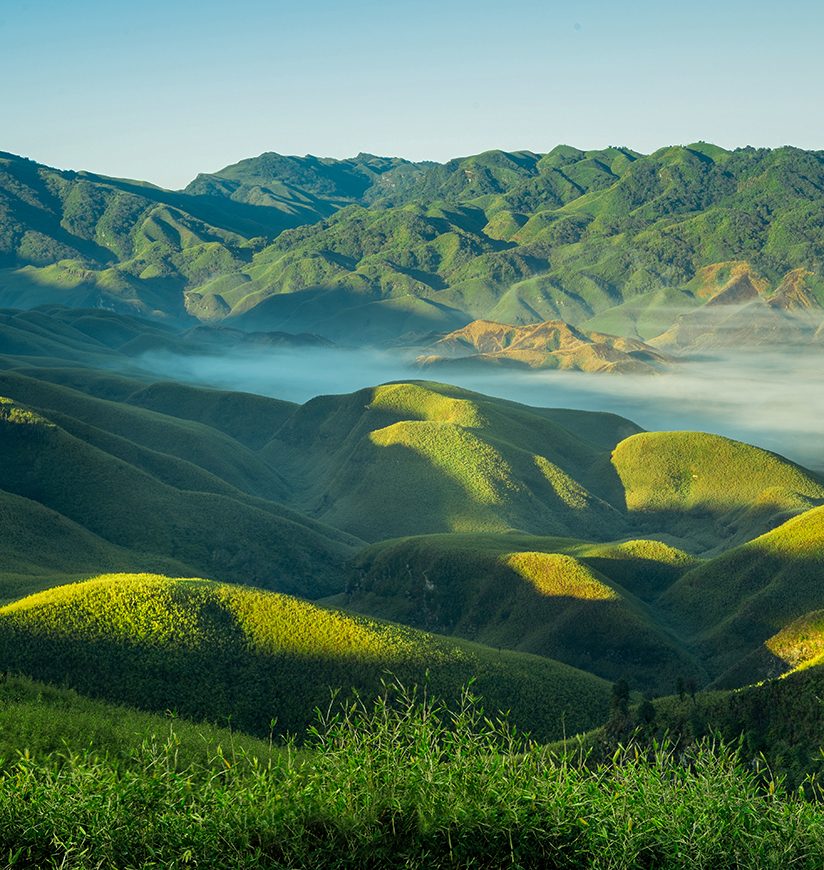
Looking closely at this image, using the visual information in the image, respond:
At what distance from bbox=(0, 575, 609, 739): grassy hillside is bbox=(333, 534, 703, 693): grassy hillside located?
2645 cm

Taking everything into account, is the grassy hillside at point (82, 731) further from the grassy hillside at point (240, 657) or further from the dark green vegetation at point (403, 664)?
the grassy hillside at point (240, 657)

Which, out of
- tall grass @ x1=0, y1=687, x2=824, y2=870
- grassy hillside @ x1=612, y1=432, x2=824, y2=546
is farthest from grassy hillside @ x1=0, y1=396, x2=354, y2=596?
tall grass @ x1=0, y1=687, x2=824, y2=870

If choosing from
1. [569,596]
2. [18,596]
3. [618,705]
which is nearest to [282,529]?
[569,596]

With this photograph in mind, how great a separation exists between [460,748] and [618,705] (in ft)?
96.3

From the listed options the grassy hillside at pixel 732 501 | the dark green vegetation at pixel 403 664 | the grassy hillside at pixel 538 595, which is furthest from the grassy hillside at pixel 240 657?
the grassy hillside at pixel 732 501

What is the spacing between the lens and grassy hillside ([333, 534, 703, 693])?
108688 millimetres

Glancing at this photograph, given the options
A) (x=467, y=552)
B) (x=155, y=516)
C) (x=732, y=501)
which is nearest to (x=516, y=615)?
(x=467, y=552)

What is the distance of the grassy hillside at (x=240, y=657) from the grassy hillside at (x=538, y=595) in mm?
26445

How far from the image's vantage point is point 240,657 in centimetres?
7175

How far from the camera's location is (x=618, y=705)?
48.9 meters

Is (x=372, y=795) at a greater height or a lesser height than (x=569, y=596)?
greater

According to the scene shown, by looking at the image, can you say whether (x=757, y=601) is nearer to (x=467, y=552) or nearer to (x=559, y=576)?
(x=559, y=576)

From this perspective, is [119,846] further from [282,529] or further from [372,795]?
[282,529]

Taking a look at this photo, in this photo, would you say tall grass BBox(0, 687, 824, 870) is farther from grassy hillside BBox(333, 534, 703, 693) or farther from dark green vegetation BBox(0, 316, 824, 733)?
grassy hillside BBox(333, 534, 703, 693)
